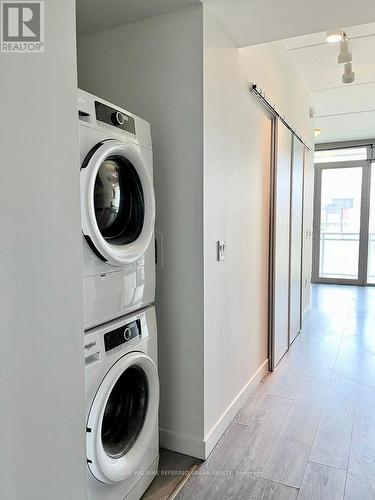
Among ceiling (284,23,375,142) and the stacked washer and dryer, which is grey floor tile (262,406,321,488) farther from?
ceiling (284,23,375,142)

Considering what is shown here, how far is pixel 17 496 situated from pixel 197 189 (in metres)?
1.40

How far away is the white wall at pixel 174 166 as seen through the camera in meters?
1.83

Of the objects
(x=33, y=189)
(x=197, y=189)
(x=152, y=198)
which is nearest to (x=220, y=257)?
(x=197, y=189)

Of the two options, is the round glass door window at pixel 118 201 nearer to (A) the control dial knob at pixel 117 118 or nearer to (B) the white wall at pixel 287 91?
(A) the control dial knob at pixel 117 118

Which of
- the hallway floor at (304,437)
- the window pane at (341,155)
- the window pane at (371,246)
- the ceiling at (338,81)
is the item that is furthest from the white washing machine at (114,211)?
the window pane at (371,246)

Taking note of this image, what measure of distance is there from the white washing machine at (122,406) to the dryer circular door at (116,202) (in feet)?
1.04

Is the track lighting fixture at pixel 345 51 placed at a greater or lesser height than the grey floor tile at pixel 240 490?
greater

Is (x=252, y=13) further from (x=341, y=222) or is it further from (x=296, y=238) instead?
(x=341, y=222)

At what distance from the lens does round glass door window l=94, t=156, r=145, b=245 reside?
1459 millimetres

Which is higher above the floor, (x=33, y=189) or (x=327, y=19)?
(x=327, y=19)

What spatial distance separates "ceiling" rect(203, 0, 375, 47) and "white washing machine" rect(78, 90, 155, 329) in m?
0.75

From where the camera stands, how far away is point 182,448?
6.47ft

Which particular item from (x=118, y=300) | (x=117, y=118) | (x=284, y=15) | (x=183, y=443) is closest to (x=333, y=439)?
(x=183, y=443)

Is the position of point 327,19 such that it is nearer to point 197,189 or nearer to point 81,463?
point 197,189
